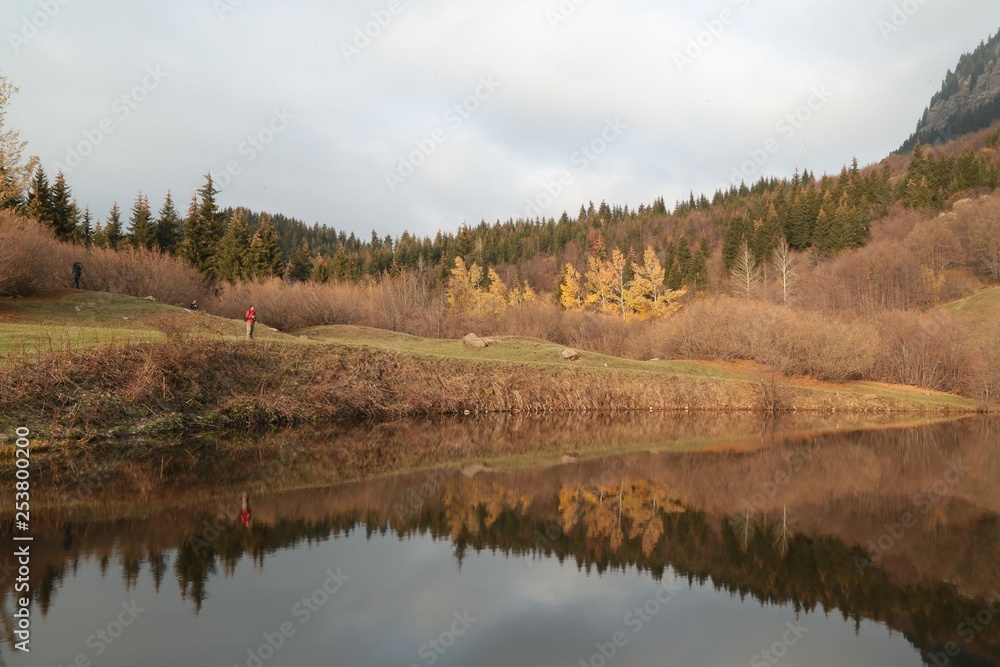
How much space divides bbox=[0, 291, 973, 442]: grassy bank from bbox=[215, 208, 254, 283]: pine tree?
917 inches

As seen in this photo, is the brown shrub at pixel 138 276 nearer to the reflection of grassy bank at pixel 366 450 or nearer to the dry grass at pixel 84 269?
the dry grass at pixel 84 269

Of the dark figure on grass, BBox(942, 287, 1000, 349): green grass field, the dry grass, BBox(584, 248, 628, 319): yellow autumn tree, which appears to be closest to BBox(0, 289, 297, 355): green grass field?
the dry grass

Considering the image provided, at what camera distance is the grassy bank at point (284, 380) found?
17078mm

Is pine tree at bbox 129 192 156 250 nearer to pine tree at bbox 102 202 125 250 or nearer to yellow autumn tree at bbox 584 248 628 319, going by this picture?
pine tree at bbox 102 202 125 250

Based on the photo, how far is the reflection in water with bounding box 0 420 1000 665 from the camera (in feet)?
23.4

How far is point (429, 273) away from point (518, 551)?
339 feet

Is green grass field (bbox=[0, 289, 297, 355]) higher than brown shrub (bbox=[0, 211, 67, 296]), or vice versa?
brown shrub (bbox=[0, 211, 67, 296])

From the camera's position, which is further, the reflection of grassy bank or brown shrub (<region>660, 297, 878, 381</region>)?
brown shrub (<region>660, 297, 878, 381</region>)

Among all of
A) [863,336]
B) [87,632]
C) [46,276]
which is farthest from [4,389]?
[863,336]

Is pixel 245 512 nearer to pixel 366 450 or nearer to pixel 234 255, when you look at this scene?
pixel 366 450

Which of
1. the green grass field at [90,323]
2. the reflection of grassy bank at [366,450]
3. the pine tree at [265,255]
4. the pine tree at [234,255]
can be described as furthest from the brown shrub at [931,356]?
the pine tree at [234,255]

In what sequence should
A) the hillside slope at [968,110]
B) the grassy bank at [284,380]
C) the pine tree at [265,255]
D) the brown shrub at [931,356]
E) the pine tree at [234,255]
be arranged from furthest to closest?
1. the hillside slope at [968,110]
2. the pine tree at [265,255]
3. the pine tree at [234,255]
4. the brown shrub at [931,356]
5. the grassy bank at [284,380]

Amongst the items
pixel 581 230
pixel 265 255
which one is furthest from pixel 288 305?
pixel 581 230

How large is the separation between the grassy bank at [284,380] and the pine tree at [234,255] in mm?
23303
